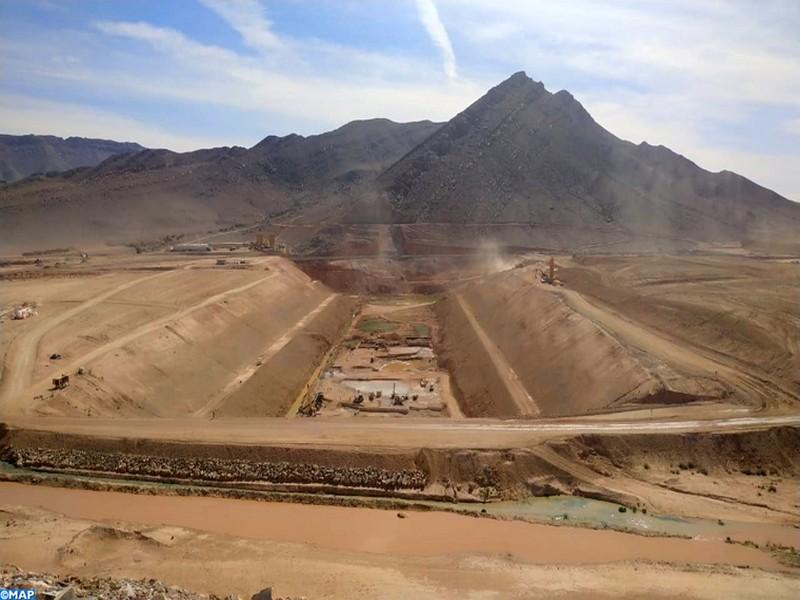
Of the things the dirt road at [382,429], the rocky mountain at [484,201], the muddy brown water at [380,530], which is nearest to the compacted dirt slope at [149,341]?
the dirt road at [382,429]

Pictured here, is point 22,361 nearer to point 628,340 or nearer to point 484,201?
point 628,340

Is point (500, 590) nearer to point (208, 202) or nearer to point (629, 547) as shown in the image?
point (629, 547)

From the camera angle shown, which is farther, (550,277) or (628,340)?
(550,277)

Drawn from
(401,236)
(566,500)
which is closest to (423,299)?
(401,236)

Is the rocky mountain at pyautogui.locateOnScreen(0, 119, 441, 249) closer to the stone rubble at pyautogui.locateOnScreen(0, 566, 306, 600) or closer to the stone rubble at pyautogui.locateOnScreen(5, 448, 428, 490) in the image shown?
the stone rubble at pyautogui.locateOnScreen(5, 448, 428, 490)

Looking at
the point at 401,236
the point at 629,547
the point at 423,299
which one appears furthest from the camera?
the point at 401,236

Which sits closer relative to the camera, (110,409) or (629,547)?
(629,547)

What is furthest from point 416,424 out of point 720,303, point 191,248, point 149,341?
point 191,248
